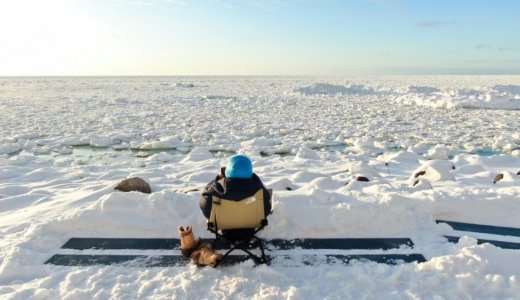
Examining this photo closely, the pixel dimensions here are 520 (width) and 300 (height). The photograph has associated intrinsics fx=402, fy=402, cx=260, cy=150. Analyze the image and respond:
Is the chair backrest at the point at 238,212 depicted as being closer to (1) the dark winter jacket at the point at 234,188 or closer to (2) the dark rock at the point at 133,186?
(1) the dark winter jacket at the point at 234,188

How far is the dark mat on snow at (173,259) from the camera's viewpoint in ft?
11.4

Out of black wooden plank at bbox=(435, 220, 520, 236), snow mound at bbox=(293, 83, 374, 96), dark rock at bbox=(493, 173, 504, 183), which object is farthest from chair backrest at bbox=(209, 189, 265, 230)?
snow mound at bbox=(293, 83, 374, 96)

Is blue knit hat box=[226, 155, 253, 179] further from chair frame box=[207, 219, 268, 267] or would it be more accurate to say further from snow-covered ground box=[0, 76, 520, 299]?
snow-covered ground box=[0, 76, 520, 299]

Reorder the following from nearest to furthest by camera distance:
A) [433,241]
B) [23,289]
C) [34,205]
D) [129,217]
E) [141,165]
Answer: [23,289]
[433,241]
[129,217]
[34,205]
[141,165]

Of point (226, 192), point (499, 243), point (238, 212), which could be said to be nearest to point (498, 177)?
point (499, 243)

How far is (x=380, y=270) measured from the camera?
326cm

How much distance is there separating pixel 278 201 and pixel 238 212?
987mm

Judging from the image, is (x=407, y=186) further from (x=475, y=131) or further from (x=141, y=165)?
(x=475, y=131)

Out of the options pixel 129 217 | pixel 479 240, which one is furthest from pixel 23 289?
pixel 479 240

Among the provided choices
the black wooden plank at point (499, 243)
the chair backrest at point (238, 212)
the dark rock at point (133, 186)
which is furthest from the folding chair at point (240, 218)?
the dark rock at point (133, 186)

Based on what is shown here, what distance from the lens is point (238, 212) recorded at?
3.46m

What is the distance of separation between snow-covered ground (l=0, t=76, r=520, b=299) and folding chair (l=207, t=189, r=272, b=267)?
0.26 meters

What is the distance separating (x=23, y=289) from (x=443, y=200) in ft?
13.7

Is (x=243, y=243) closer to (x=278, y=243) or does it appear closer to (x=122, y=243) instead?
(x=278, y=243)
